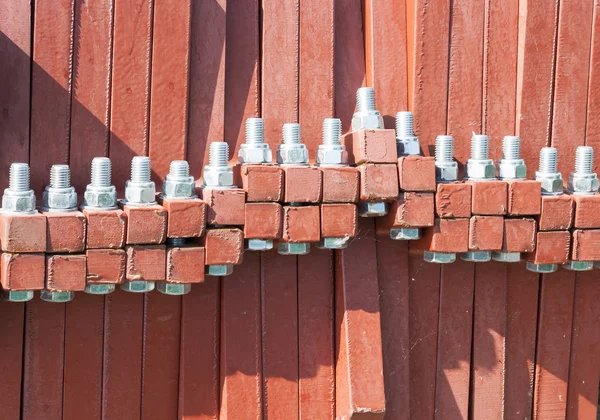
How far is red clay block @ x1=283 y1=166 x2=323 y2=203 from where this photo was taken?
3.38 metres

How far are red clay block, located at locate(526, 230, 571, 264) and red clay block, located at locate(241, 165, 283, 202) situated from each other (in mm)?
1167

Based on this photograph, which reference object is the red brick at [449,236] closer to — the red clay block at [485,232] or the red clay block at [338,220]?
the red clay block at [485,232]

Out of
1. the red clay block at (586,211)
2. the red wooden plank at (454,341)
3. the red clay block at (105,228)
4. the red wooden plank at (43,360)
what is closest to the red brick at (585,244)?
the red clay block at (586,211)

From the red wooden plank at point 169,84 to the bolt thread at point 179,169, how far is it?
0.68 ft

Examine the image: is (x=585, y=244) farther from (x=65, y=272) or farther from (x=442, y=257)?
(x=65, y=272)

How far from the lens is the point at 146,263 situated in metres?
3.24

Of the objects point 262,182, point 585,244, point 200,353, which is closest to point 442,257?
point 585,244

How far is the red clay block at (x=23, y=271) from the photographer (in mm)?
3072

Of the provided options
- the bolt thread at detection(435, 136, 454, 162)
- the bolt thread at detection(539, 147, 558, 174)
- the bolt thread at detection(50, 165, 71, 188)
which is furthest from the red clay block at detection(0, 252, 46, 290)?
the bolt thread at detection(539, 147, 558, 174)

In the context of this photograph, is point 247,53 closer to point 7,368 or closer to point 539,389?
point 7,368

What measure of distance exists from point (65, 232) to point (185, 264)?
0.47 meters

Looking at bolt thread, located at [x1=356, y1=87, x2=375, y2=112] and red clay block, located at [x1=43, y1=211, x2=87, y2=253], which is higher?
bolt thread, located at [x1=356, y1=87, x2=375, y2=112]

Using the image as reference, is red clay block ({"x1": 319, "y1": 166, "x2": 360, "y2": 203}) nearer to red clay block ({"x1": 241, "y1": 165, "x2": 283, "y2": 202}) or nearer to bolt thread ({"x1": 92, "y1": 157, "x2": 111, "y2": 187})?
red clay block ({"x1": 241, "y1": 165, "x2": 283, "y2": 202})

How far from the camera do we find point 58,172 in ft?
10.5
